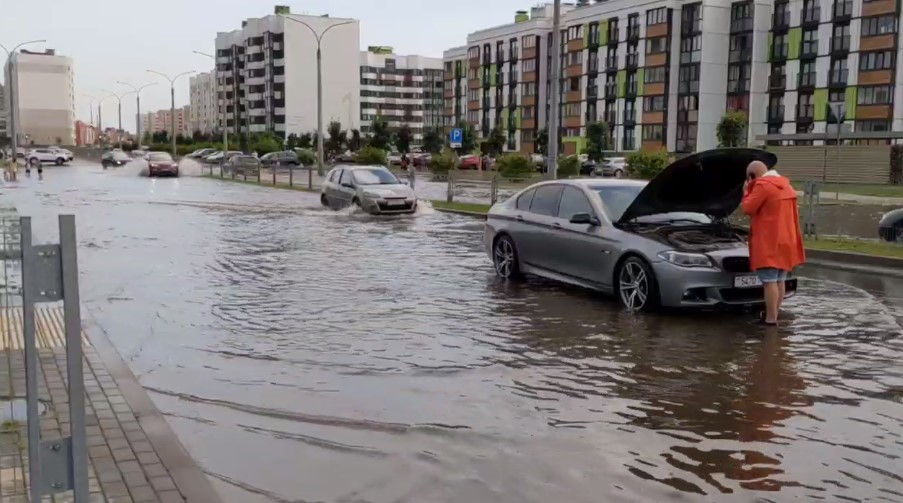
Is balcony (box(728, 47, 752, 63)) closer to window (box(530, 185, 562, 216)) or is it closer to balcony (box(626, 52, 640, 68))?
balcony (box(626, 52, 640, 68))

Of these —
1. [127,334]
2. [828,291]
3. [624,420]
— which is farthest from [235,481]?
[828,291]

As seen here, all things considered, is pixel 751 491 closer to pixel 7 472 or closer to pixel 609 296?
pixel 7 472

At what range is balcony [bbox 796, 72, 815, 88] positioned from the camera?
73.4m

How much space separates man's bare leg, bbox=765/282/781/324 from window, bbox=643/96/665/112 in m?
78.6

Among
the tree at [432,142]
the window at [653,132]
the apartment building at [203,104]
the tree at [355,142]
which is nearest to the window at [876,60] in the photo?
the window at [653,132]

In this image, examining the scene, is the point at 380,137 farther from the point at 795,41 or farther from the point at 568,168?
the point at 568,168

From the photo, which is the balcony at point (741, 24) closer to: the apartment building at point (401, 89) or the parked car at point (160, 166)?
the parked car at point (160, 166)

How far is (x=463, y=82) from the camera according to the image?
127125 mm

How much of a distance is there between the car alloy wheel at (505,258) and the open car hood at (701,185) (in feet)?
7.48

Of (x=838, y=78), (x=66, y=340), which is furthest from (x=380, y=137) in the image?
(x=66, y=340)

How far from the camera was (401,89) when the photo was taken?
538 ft

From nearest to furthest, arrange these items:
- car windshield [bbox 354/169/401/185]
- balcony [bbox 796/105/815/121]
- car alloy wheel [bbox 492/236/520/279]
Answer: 1. car alloy wheel [bbox 492/236/520/279]
2. car windshield [bbox 354/169/401/185]
3. balcony [bbox 796/105/815/121]

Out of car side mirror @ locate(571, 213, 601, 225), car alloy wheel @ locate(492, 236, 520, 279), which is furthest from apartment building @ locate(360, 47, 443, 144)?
car side mirror @ locate(571, 213, 601, 225)

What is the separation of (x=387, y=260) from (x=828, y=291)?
672 centimetres
